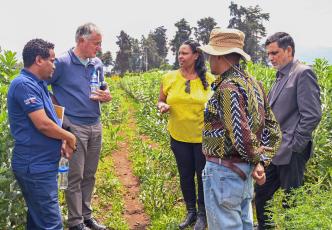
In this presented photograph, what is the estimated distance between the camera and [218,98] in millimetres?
2920

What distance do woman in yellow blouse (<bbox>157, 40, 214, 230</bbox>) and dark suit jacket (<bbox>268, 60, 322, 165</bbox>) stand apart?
84 cm

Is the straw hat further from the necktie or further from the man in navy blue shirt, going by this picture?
the man in navy blue shirt

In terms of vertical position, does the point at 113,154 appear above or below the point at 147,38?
below

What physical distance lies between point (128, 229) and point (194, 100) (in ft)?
6.01

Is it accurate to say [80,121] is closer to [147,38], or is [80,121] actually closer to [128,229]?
[128,229]

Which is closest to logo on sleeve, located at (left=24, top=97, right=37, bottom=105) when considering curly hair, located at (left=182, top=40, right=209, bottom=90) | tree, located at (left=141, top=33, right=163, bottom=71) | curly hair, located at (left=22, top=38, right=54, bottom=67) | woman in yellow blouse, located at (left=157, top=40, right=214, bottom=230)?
curly hair, located at (left=22, top=38, right=54, bottom=67)

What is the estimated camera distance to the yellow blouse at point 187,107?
177 inches

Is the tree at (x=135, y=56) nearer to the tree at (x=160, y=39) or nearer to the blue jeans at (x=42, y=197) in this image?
the tree at (x=160, y=39)

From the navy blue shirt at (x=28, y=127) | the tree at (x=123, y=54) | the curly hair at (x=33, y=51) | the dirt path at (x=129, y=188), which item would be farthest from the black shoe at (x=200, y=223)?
the tree at (x=123, y=54)

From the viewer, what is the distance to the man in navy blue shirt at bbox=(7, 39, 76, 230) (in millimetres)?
3316

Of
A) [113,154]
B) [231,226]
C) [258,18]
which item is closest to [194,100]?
[231,226]

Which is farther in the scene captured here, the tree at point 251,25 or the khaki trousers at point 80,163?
the tree at point 251,25

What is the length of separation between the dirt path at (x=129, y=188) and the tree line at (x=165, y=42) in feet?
130

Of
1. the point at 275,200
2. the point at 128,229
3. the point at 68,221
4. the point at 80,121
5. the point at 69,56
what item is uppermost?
the point at 69,56
